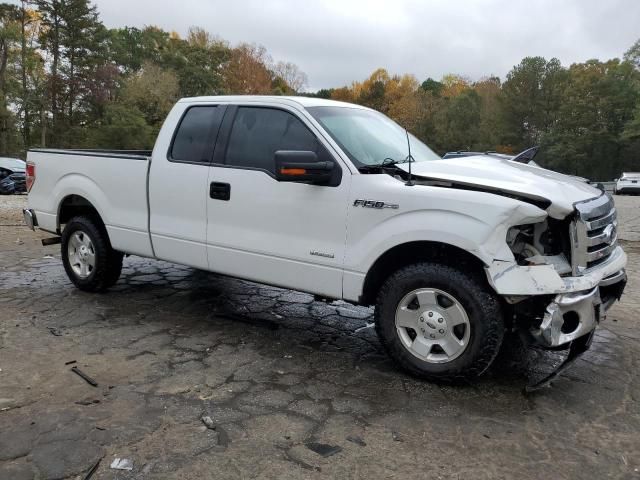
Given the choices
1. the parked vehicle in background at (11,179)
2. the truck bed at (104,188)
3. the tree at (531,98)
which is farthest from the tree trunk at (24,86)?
the truck bed at (104,188)

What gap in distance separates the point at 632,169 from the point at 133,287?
171 ft

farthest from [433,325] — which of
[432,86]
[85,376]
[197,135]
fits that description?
[432,86]

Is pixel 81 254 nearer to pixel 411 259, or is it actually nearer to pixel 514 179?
pixel 411 259

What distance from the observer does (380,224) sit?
3.76m

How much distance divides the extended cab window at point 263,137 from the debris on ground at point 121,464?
7.51 ft

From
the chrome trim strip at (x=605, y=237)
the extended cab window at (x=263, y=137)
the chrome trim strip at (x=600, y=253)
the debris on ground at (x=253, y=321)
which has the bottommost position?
the debris on ground at (x=253, y=321)

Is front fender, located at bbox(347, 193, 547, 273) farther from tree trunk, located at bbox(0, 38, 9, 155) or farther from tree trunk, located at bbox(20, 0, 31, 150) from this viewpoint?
tree trunk, located at bbox(20, 0, 31, 150)

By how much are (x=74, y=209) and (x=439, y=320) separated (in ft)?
13.6

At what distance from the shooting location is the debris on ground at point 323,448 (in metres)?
2.89

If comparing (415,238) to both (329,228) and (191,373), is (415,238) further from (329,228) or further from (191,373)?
(191,373)

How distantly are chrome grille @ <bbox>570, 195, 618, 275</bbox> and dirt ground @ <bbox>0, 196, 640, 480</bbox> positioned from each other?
88cm

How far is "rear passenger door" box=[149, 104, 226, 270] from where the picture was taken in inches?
183

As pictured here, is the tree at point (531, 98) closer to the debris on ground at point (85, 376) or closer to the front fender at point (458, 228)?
the front fender at point (458, 228)

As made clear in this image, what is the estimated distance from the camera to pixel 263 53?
73125 millimetres
